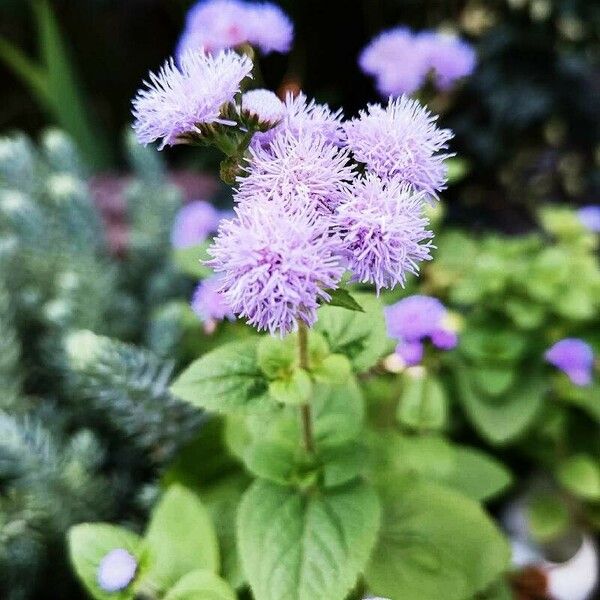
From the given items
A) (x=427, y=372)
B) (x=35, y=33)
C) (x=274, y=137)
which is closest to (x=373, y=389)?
(x=427, y=372)

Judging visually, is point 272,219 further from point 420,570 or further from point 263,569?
point 420,570

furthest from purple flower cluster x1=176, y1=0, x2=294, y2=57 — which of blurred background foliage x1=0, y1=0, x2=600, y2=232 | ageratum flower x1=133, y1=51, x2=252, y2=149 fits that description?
blurred background foliage x1=0, y1=0, x2=600, y2=232

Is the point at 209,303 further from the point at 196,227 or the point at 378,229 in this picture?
the point at 378,229

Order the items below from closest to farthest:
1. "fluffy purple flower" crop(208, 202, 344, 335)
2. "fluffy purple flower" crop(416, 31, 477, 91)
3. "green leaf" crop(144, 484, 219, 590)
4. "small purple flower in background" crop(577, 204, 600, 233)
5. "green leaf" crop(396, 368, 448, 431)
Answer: "fluffy purple flower" crop(208, 202, 344, 335) < "green leaf" crop(144, 484, 219, 590) < "green leaf" crop(396, 368, 448, 431) < "fluffy purple flower" crop(416, 31, 477, 91) < "small purple flower in background" crop(577, 204, 600, 233)

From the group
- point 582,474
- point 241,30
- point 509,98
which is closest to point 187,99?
point 241,30

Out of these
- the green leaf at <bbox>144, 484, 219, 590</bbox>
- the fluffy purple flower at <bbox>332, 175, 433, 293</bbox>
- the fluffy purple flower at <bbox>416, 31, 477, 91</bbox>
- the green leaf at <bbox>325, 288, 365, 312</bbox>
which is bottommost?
the green leaf at <bbox>144, 484, 219, 590</bbox>

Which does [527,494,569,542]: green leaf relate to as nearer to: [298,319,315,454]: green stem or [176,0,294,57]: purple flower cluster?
[298,319,315,454]: green stem

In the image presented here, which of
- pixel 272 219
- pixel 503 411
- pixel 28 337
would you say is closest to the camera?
pixel 272 219

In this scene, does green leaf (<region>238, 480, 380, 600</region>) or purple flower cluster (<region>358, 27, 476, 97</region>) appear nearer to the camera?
green leaf (<region>238, 480, 380, 600</region>)
